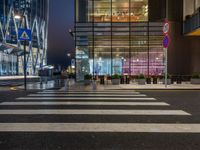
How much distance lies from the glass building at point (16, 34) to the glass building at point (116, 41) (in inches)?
759

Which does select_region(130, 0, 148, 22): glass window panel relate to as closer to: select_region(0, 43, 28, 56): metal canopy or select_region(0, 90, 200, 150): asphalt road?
select_region(0, 90, 200, 150): asphalt road

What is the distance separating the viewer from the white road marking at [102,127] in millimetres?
6375

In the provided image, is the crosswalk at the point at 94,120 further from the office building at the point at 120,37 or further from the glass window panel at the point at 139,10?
the glass window panel at the point at 139,10

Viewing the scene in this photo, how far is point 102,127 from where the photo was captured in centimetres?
670

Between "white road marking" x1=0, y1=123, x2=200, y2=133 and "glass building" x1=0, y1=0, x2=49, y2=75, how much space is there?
42.6 m

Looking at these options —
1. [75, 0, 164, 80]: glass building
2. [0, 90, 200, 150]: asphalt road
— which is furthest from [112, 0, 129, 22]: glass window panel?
[0, 90, 200, 150]: asphalt road

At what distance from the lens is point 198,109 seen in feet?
31.2

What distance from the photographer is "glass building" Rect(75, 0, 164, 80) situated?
32.0 metres

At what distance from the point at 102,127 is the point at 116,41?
26375 millimetres

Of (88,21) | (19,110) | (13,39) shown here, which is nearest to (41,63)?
(13,39)
